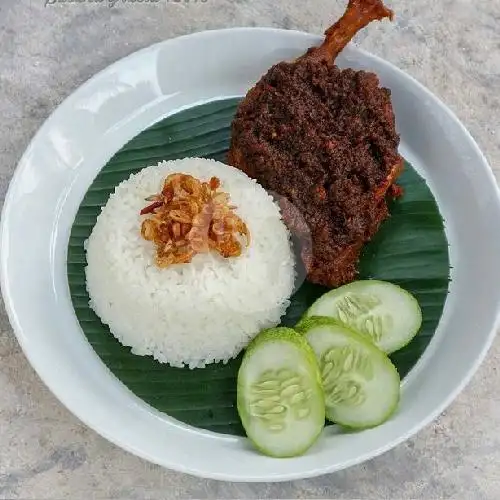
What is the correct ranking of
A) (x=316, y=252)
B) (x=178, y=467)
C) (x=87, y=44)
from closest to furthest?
(x=178, y=467) → (x=316, y=252) → (x=87, y=44)

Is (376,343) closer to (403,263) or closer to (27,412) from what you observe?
(403,263)

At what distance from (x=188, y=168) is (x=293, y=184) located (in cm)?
62

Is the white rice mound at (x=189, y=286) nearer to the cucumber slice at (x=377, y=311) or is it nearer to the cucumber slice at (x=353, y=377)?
the cucumber slice at (x=377, y=311)

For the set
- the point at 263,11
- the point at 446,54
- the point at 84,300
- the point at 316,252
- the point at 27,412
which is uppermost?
the point at 446,54

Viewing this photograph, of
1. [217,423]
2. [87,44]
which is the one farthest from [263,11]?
[217,423]

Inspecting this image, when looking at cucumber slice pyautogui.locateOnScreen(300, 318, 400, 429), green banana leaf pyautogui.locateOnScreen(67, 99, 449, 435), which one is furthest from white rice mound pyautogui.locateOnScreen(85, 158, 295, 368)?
cucumber slice pyautogui.locateOnScreen(300, 318, 400, 429)

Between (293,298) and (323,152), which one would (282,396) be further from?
(323,152)

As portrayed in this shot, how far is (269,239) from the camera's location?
3943 millimetres

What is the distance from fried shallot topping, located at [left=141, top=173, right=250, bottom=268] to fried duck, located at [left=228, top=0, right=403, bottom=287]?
1.27ft

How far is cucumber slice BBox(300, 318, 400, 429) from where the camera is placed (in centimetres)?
341

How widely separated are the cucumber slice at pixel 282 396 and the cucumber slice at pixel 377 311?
38 centimetres

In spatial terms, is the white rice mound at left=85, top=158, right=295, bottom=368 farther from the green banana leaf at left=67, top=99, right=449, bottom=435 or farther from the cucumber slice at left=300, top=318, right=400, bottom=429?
the cucumber slice at left=300, top=318, right=400, bottom=429

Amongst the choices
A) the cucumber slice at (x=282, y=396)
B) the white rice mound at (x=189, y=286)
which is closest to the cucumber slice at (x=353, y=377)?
the cucumber slice at (x=282, y=396)

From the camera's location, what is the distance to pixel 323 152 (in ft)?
12.7
